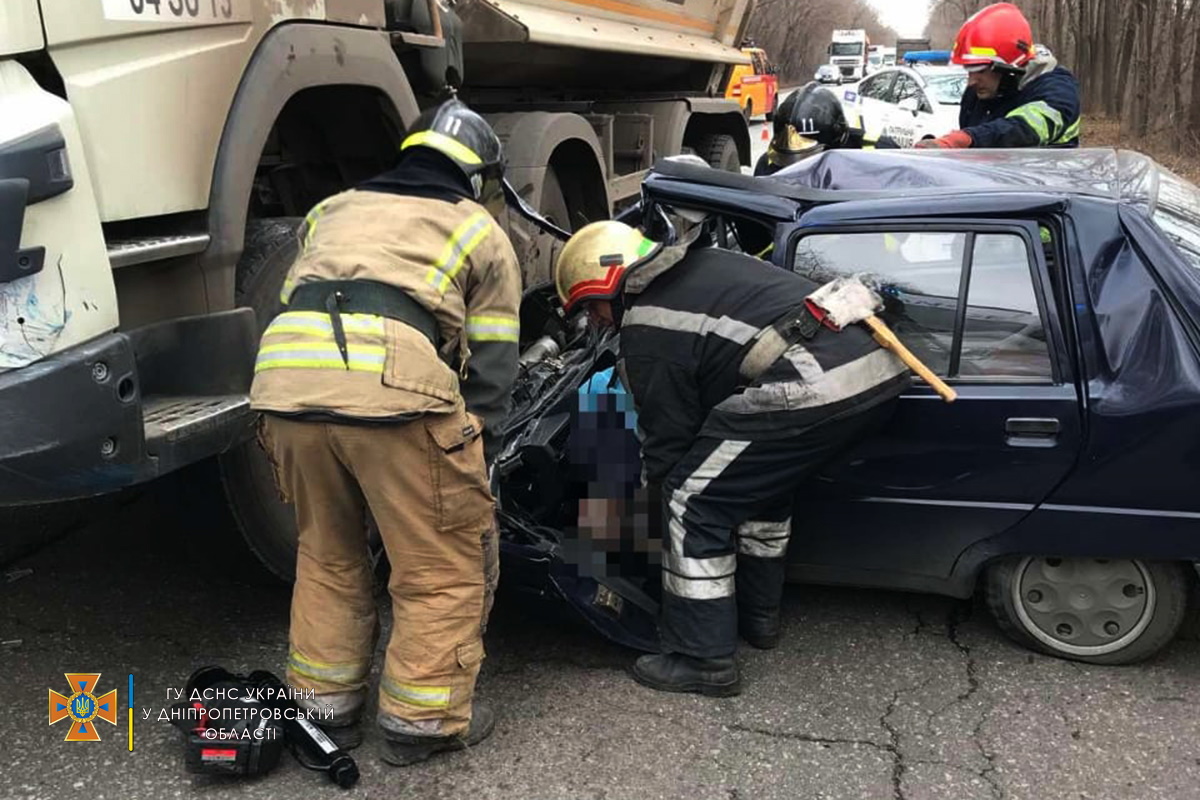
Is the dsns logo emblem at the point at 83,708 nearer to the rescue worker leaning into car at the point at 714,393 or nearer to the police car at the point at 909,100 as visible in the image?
the rescue worker leaning into car at the point at 714,393

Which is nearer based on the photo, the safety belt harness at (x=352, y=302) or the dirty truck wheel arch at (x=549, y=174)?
the safety belt harness at (x=352, y=302)

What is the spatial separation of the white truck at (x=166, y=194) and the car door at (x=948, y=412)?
153 centimetres

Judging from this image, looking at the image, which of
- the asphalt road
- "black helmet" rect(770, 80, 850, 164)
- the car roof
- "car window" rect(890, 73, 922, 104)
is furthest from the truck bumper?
"car window" rect(890, 73, 922, 104)

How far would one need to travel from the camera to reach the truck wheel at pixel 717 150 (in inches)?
341

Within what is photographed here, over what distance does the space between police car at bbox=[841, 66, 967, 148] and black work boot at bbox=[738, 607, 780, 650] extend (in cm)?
999

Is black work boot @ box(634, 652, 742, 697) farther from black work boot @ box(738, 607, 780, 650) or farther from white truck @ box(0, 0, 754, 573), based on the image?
white truck @ box(0, 0, 754, 573)

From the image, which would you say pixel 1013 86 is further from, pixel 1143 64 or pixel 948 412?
pixel 1143 64

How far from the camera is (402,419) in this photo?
7.73 ft

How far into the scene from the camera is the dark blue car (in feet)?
9.01

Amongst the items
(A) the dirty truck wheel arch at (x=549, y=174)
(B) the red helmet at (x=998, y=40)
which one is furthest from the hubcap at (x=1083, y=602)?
(A) the dirty truck wheel arch at (x=549, y=174)

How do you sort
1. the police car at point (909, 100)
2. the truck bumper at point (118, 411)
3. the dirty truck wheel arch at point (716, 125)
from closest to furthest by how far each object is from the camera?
the truck bumper at point (118, 411)
the dirty truck wheel arch at point (716, 125)
the police car at point (909, 100)

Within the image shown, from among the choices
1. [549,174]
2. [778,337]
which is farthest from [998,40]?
[778,337]

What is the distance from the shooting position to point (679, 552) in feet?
9.46

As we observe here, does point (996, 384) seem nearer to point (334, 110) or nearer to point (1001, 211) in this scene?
point (1001, 211)
